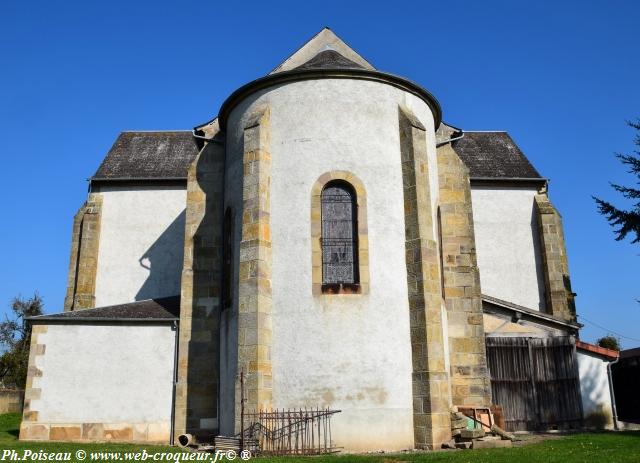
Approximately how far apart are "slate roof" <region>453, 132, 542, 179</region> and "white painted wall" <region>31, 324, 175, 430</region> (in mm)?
14541

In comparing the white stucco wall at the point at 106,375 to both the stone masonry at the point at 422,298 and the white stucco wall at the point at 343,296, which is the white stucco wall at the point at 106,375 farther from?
the stone masonry at the point at 422,298

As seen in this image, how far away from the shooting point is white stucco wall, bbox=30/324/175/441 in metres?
14.1

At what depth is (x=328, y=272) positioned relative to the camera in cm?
1255

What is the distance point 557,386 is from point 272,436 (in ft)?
30.4

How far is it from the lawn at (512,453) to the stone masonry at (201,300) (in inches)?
57.0

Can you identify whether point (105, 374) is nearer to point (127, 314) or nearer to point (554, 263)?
point (127, 314)

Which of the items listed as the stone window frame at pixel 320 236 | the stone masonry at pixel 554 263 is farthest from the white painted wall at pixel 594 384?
the stone window frame at pixel 320 236

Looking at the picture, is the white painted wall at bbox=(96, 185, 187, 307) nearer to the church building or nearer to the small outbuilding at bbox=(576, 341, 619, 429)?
the church building

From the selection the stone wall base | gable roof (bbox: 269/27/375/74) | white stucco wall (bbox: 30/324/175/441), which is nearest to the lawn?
the stone wall base

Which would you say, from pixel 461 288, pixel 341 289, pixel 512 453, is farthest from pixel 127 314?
pixel 512 453

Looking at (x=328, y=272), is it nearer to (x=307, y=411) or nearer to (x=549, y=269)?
(x=307, y=411)

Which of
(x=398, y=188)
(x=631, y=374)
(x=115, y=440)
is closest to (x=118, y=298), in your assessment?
(x=115, y=440)

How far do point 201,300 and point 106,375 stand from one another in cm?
289

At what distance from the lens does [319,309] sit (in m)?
12.2
